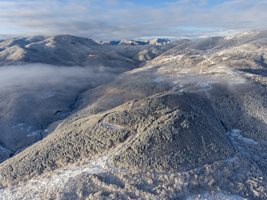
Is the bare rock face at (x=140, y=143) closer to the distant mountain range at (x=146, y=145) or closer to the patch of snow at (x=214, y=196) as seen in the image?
the distant mountain range at (x=146, y=145)

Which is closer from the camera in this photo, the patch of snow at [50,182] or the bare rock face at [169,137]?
the patch of snow at [50,182]

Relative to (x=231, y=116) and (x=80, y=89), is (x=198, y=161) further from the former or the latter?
(x=80, y=89)

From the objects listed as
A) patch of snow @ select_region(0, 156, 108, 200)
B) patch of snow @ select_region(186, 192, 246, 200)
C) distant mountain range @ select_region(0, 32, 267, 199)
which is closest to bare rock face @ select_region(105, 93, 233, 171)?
distant mountain range @ select_region(0, 32, 267, 199)

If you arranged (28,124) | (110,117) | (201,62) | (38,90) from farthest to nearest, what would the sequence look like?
(201,62) < (38,90) < (28,124) < (110,117)

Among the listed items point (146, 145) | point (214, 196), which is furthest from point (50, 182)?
point (214, 196)

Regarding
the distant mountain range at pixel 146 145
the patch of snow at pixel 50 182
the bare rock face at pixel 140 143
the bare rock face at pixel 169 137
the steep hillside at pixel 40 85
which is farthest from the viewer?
the steep hillside at pixel 40 85

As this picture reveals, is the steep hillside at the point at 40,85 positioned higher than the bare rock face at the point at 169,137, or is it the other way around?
the bare rock face at the point at 169,137

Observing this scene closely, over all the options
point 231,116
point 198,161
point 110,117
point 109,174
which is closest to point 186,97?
point 231,116

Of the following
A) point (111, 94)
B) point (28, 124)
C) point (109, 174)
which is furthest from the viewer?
point (111, 94)

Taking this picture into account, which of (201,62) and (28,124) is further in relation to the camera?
(201,62)

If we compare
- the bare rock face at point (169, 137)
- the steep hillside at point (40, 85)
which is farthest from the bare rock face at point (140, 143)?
the steep hillside at point (40, 85)

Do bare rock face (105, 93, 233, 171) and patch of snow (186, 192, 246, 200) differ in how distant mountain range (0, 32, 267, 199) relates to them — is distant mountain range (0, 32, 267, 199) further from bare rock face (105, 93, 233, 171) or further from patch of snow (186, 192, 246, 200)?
patch of snow (186, 192, 246, 200)
